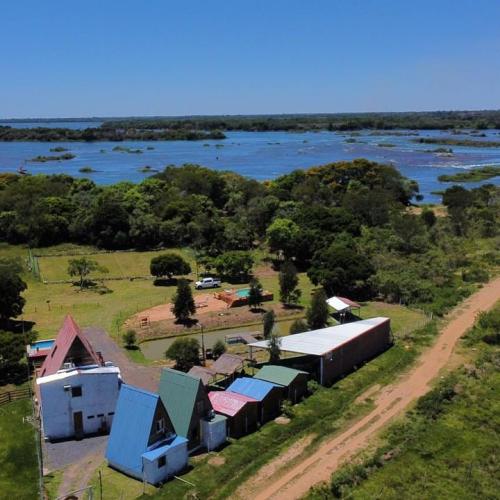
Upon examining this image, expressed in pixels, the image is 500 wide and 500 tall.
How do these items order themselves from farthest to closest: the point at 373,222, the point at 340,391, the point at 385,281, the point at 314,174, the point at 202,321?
the point at 314,174, the point at 373,222, the point at 385,281, the point at 202,321, the point at 340,391

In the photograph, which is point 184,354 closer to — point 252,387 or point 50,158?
point 252,387

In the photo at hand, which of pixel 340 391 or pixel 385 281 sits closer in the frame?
pixel 340 391

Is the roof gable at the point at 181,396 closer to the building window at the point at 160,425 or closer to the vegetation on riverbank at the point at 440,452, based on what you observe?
the building window at the point at 160,425

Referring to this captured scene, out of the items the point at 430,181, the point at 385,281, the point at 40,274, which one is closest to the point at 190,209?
the point at 40,274

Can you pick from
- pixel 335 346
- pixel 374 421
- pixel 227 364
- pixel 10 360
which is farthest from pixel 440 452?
pixel 10 360

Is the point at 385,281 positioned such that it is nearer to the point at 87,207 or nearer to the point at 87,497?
the point at 87,497

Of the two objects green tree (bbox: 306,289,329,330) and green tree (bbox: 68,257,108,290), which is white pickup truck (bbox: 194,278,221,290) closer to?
green tree (bbox: 68,257,108,290)

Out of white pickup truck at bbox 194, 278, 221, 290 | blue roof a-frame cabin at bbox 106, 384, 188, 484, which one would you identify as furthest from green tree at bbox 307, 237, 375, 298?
blue roof a-frame cabin at bbox 106, 384, 188, 484

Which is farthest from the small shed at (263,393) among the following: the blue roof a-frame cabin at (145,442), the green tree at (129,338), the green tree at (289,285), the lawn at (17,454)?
the green tree at (289,285)
